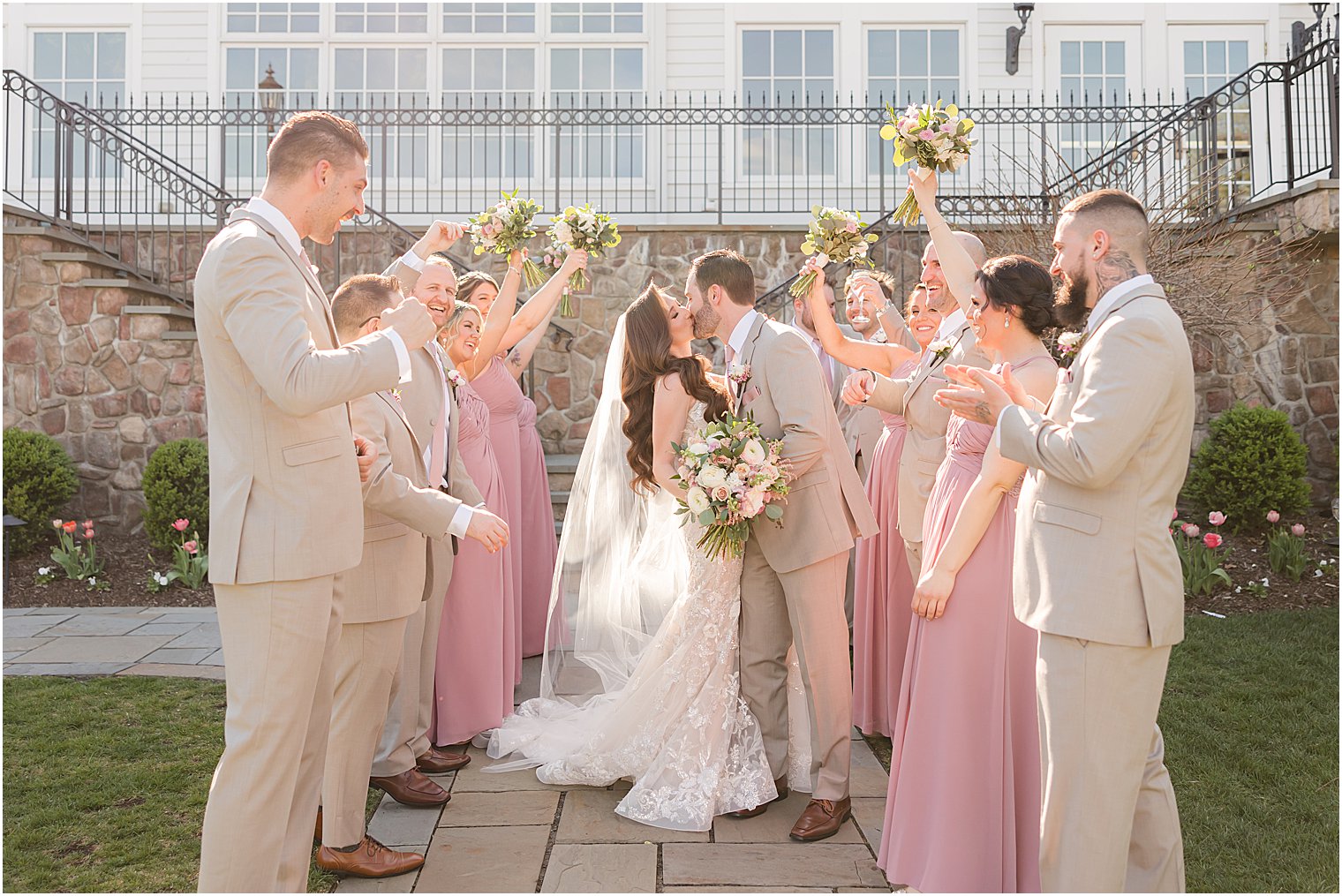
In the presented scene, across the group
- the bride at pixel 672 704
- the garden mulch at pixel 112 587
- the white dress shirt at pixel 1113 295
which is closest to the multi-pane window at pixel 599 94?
the garden mulch at pixel 112 587

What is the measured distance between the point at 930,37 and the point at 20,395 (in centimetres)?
1265

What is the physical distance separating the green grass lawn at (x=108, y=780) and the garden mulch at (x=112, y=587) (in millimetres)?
2630

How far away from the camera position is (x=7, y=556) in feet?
32.3

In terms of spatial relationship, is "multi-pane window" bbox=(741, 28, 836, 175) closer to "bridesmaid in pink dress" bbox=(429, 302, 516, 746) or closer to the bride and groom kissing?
"bridesmaid in pink dress" bbox=(429, 302, 516, 746)

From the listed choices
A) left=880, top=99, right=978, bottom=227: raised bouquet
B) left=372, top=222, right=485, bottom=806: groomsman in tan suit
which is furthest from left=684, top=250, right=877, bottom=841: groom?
left=372, top=222, right=485, bottom=806: groomsman in tan suit

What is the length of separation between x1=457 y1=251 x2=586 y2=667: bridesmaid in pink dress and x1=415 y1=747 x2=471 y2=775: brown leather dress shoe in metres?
0.72

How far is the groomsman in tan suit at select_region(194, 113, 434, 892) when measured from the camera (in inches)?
111

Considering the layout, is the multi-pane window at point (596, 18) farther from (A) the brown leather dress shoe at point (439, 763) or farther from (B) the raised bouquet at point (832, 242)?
(A) the brown leather dress shoe at point (439, 763)

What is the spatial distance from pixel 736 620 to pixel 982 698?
1.32 meters

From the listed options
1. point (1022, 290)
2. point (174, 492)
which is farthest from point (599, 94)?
point (1022, 290)

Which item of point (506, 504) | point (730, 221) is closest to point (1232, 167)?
point (730, 221)

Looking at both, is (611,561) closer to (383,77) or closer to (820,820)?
(820,820)

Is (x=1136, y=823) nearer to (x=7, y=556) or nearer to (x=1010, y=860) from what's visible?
(x=1010, y=860)

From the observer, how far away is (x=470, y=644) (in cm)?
524
